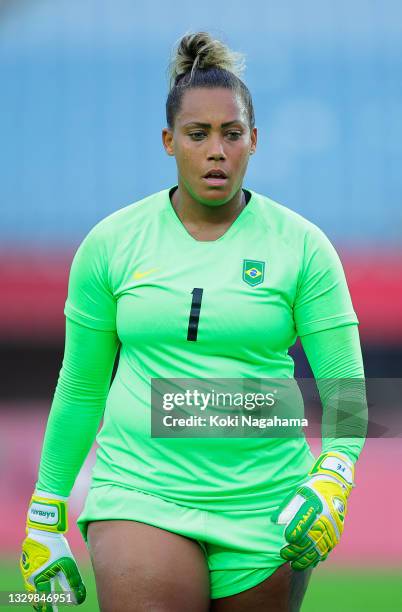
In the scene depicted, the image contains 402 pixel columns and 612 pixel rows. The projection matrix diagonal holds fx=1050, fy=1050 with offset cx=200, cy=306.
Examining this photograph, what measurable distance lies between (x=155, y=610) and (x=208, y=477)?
0.98ft

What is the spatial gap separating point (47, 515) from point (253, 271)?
78 cm

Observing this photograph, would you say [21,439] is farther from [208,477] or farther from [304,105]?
[208,477]

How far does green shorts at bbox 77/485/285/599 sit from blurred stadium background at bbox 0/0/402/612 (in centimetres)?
567

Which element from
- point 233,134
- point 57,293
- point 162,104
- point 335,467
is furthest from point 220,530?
point 162,104

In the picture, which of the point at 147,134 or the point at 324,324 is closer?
the point at 324,324

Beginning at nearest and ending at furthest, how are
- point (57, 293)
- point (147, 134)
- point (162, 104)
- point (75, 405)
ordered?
1. point (75, 405)
2. point (57, 293)
3. point (147, 134)
4. point (162, 104)

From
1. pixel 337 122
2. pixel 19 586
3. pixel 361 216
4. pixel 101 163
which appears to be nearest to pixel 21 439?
pixel 19 586

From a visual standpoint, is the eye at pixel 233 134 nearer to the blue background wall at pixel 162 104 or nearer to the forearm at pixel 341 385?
the forearm at pixel 341 385

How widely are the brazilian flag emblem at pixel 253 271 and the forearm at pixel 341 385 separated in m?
0.17

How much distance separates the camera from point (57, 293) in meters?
8.18

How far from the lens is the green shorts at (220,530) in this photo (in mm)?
2152

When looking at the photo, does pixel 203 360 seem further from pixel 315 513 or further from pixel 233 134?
pixel 233 134

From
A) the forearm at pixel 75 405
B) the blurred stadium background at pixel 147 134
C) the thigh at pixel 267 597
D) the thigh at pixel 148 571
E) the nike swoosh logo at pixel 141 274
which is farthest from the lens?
the blurred stadium background at pixel 147 134

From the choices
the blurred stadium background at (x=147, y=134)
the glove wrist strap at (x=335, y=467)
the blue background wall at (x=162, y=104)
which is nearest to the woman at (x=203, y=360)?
the glove wrist strap at (x=335, y=467)
